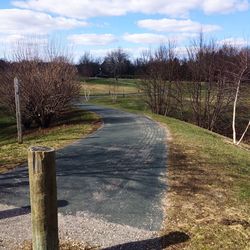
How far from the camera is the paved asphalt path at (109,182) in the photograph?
21.4 ft

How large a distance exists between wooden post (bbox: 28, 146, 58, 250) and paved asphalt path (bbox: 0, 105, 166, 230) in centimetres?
173

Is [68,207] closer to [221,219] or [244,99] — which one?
[221,219]

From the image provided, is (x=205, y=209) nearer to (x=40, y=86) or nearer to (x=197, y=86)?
(x=40, y=86)

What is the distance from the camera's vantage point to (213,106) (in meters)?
35.6

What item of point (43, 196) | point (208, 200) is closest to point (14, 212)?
point (43, 196)

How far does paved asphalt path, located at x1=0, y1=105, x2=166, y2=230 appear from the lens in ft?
21.4

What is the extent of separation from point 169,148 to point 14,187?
6.23 m

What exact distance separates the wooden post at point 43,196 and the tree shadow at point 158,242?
947 mm

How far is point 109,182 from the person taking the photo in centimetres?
835

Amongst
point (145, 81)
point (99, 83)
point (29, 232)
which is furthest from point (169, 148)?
point (99, 83)

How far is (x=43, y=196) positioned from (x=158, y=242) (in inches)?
68.7

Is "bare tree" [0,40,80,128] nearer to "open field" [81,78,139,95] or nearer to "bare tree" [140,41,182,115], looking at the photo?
"bare tree" [140,41,182,115]

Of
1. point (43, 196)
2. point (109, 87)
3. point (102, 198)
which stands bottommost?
point (109, 87)

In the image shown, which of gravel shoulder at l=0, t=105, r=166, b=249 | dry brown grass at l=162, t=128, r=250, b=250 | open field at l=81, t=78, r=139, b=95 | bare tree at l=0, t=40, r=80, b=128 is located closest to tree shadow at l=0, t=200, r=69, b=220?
gravel shoulder at l=0, t=105, r=166, b=249
